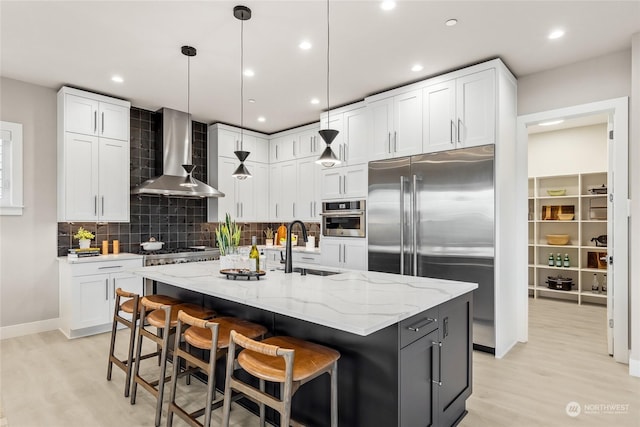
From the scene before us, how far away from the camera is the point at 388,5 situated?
2.64 m

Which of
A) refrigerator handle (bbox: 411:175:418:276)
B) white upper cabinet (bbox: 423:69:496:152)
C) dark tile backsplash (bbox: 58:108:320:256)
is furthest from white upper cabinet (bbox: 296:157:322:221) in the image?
white upper cabinet (bbox: 423:69:496:152)

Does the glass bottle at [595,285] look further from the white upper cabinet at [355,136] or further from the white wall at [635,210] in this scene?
the white upper cabinet at [355,136]

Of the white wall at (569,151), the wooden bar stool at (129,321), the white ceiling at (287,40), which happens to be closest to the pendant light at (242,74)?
the white ceiling at (287,40)

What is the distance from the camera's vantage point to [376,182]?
4367mm

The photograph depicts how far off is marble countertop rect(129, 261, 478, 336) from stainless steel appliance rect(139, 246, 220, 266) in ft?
5.53

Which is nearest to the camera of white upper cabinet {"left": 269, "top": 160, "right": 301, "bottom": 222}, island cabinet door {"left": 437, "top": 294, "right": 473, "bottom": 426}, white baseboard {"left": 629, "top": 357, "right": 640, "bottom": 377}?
island cabinet door {"left": 437, "top": 294, "right": 473, "bottom": 426}

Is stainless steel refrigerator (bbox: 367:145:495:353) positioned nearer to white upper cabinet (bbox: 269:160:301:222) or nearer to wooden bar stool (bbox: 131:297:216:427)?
white upper cabinet (bbox: 269:160:301:222)

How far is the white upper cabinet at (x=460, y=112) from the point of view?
3.49m

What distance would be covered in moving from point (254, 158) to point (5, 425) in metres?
4.64

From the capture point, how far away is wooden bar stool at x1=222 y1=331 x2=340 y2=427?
1.56 m

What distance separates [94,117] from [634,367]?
618 cm

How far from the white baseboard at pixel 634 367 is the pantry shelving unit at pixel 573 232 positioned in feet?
8.52

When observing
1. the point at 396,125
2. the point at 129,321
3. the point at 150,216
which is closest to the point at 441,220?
the point at 396,125

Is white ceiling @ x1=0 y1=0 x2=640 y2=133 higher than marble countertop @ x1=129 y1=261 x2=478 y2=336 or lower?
higher
